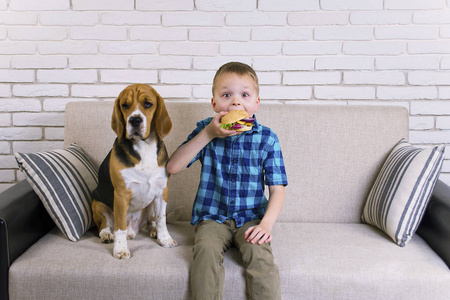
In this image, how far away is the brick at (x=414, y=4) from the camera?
8.16 ft

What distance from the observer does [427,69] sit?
2551mm

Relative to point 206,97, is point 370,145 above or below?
below

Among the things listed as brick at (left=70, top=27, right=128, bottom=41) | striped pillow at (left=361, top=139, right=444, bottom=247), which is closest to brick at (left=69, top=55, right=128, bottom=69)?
brick at (left=70, top=27, right=128, bottom=41)

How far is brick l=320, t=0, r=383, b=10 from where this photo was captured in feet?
8.16

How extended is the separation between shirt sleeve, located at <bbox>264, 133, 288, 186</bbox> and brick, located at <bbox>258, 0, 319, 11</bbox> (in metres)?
1.01

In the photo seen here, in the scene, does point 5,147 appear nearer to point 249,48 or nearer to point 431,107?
point 249,48

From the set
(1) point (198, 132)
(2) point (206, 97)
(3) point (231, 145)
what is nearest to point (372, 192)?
(3) point (231, 145)

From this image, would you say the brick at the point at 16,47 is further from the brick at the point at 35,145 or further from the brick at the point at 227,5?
the brick at the point at 227,5

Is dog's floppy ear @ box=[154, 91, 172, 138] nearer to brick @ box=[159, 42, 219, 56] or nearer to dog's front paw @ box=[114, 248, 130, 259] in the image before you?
dog's front paw @ box=[114, 248, 130, 259]

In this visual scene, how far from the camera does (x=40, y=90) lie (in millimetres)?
2604

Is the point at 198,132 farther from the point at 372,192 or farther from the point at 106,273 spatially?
the point at 372,192

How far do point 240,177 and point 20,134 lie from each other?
5.19 feet

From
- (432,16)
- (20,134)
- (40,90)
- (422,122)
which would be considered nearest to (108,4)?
(40,90)

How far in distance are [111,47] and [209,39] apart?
60cm
